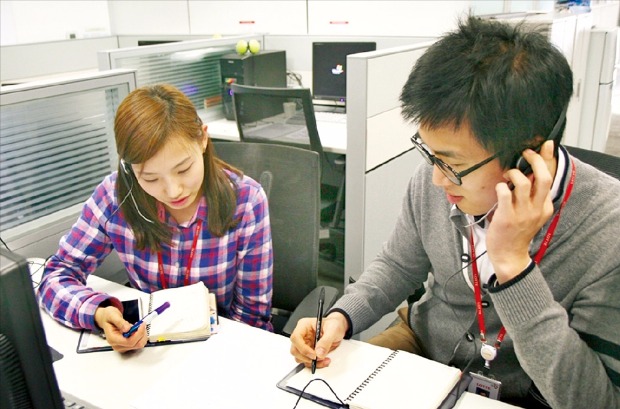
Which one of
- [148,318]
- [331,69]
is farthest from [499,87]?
[331,69]

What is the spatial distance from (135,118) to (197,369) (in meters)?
0.55

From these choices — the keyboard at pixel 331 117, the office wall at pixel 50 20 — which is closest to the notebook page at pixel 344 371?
the keyboard at pixel 331 117

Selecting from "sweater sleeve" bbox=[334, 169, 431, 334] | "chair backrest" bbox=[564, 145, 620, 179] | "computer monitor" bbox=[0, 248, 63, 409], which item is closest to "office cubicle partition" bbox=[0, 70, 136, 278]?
"sweater sleeve" bbox=[334, 169, 431, 334]

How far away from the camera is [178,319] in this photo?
1200 millimetres

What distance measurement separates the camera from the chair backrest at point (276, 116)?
2559mm

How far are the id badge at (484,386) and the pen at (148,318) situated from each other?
2.17ft

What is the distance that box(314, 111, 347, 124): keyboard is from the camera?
324 centimetres

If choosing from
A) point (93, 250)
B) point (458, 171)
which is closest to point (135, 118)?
point (93, 250)

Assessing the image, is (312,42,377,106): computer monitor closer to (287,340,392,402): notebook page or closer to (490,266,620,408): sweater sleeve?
(287,340,392,402): notebook page

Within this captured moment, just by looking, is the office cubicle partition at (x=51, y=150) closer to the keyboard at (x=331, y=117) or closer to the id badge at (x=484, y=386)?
the id badge at (x=484, y=386)

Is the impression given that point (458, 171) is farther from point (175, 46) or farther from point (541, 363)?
point (175, 46)

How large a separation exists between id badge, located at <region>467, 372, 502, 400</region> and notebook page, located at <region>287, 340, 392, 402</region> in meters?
0.17

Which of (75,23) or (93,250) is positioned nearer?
(93,250)

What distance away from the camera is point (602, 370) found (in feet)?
3.03
